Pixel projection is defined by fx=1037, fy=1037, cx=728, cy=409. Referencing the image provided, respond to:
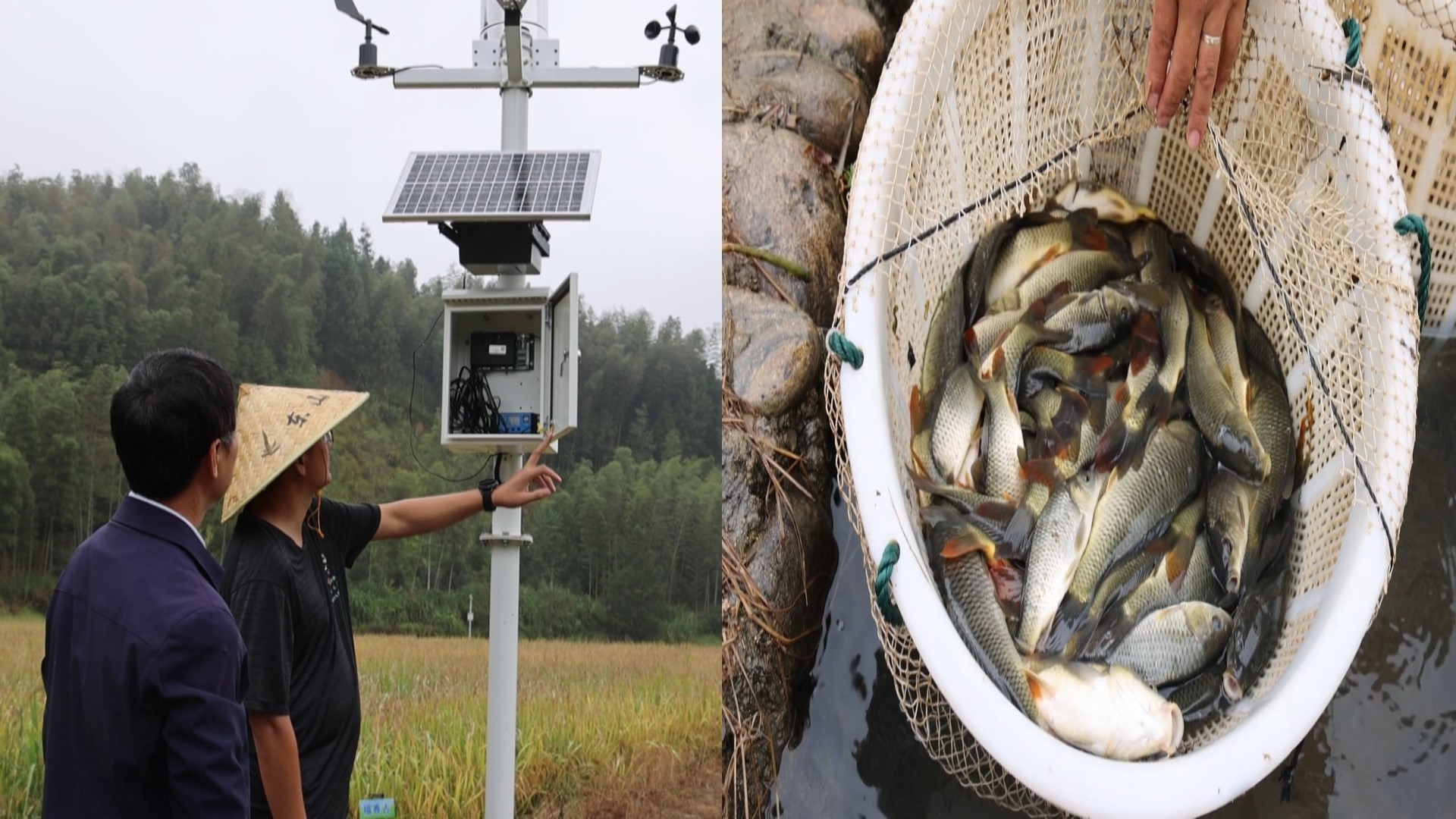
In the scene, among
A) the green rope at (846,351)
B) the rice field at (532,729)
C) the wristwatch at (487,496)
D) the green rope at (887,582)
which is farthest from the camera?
the rice field at (532,729)

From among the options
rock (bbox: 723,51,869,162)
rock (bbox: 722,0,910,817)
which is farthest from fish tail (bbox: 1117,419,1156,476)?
rock (bbox: 723,51,869,162)

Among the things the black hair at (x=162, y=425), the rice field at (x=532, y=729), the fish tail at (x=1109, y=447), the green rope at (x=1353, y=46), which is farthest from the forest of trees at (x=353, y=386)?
the black hair at (x=162, y=425)

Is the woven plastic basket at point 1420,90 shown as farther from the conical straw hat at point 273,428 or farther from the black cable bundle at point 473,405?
the conical straw hat at point 273,428

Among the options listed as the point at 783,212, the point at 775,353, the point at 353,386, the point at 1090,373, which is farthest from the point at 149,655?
the point at 353,386

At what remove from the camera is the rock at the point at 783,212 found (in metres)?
2.23

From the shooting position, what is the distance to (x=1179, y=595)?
5.92 ft

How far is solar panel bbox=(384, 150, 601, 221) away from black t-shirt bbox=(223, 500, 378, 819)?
0.72m

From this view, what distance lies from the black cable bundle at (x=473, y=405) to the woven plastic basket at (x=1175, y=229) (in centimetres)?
80

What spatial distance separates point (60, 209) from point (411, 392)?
4.16ft

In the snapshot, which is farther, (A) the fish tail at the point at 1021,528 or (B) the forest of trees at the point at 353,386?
(B) the forest of trees at the point at 353,386

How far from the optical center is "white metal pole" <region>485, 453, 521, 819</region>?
2.13 m

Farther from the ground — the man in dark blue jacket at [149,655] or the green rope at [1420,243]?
the green rope at [1420,243]

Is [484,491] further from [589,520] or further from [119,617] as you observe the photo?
[589,520]

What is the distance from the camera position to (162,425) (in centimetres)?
107
